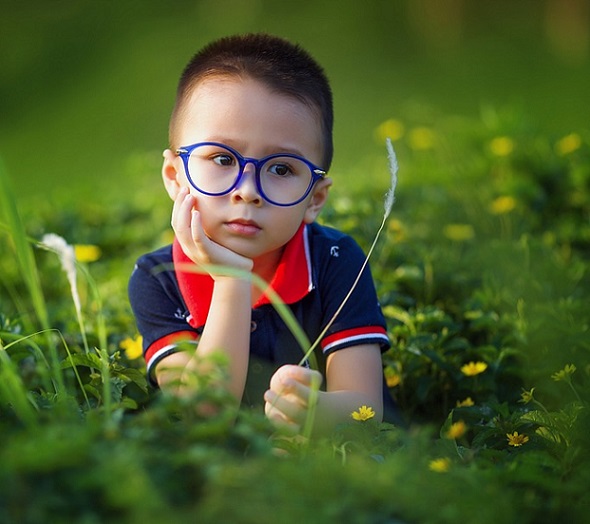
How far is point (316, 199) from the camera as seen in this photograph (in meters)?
2.40

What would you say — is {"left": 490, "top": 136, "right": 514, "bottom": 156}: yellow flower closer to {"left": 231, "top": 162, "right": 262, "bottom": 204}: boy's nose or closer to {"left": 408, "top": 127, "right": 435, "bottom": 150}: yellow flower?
{"left": 408, "top": 127, "right": 435, "bottom": 150}: yellow flower

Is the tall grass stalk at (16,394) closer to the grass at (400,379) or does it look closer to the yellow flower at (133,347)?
the grass at (400,379)

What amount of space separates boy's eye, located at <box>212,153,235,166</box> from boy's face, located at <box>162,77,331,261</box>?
0.11ft

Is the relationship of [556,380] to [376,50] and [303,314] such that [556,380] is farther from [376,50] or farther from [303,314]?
[376,50]

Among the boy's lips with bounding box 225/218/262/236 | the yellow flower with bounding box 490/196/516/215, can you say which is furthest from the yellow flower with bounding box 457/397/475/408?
the yellow flower with bounding box 490/196/516/215

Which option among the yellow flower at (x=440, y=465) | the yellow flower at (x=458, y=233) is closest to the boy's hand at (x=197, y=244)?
the yellow flower at (x=440, y=465)

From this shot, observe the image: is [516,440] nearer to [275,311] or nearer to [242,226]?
[275,311]

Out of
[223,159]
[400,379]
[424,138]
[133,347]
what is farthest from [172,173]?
[424,138]

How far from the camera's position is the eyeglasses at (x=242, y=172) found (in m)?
2.18

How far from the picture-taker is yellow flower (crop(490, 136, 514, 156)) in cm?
432

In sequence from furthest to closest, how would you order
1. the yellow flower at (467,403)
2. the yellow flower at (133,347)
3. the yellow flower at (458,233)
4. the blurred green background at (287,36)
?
the blurred green background at (287,36) < the yellow flower at (458,233) < the yellow flower at (133,347) < the yellow flower at (467,403)

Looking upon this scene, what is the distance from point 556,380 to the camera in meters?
2.42

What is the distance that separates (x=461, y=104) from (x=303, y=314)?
552 cm

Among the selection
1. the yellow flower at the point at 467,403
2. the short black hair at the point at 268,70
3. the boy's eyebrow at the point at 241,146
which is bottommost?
the yellow flower at the point at 467,403
